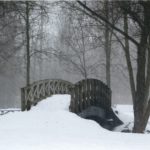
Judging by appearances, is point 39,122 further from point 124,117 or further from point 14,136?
point 124,117

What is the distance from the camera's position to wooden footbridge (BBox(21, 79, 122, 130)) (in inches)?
709

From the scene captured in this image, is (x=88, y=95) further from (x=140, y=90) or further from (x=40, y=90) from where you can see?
(x=140, y=90)

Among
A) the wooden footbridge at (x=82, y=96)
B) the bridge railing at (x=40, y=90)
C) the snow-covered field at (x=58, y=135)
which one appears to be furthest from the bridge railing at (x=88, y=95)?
the snow-covered field at (x=58, y=135)

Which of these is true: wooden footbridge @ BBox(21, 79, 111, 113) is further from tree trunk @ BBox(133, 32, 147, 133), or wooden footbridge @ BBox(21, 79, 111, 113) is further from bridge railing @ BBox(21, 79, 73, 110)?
tree trunk @ BBox(133, 32, 147, 133)

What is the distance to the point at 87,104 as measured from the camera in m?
20.7

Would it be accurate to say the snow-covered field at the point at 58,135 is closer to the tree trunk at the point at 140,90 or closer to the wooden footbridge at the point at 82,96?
the wooden footbridge at the point at 82,96

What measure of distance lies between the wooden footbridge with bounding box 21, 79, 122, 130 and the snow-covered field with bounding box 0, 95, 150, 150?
3233 mm

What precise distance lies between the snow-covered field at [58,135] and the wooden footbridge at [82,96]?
10.6 feet

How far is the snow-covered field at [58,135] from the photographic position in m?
9.50

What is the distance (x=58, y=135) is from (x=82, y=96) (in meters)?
8.67

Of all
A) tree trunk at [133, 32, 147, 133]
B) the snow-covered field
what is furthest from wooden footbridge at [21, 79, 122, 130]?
the snow-covered field

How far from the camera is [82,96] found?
1961 centimetres

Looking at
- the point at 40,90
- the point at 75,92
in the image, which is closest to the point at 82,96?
the point at 75,92

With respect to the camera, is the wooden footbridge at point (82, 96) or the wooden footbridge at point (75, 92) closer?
the wooden footbridge at point (75, 92)
